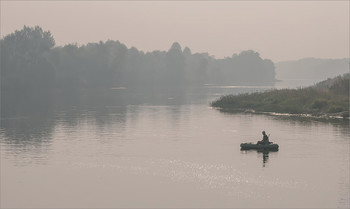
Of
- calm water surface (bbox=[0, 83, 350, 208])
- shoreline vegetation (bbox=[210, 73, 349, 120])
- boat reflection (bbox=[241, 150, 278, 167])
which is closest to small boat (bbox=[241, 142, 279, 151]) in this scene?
boat reflection (bbox=[241, 150, 278, 167])

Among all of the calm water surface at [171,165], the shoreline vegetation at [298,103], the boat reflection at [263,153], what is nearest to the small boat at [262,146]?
the boat reflection at [263,153]

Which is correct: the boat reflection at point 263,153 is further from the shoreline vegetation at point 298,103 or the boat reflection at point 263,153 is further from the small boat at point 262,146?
the shoreline vegetation at point 298,103

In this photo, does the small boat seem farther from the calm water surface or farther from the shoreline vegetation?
the shoreline vegetation

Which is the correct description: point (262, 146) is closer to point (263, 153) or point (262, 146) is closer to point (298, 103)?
point (263, 153)

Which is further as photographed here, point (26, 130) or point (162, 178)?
point (26, 130)

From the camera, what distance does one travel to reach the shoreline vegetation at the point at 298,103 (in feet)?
292

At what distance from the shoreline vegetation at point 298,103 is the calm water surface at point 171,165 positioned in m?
9.74

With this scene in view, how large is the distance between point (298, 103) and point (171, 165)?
5119cm

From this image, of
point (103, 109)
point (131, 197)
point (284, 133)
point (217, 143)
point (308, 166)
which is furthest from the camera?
point (103, 109)

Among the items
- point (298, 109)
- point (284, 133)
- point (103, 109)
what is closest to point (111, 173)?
point (284, 133)

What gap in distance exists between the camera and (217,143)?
62594 mm

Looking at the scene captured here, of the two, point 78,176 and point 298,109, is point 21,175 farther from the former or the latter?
point 298,109

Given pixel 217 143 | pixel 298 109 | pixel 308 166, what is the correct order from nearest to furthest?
1. pixel 308 166
2. pixel 217 143
3. pixel 298 109

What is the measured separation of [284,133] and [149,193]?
3372 cm
